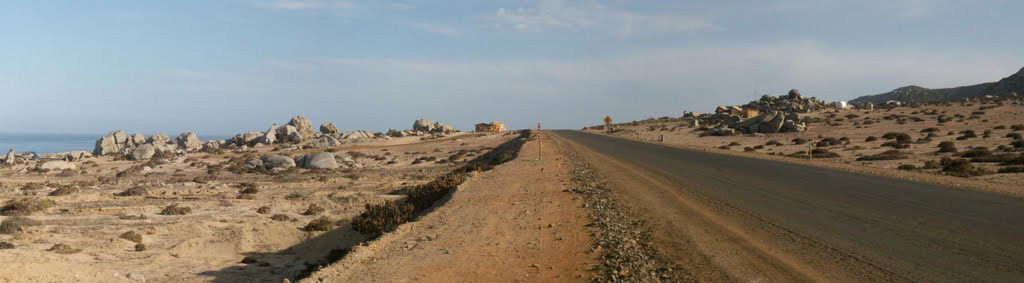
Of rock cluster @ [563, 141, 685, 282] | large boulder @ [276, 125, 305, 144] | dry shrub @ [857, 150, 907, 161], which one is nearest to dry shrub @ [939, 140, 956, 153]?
dry shrub @ [857, 150, 907, 161]

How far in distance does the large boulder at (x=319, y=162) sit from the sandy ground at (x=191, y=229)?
552cm

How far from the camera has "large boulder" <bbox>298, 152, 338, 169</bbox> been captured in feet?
137

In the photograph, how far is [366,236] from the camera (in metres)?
14.1

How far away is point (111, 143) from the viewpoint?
7219cm

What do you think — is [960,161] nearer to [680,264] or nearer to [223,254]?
[680,264]

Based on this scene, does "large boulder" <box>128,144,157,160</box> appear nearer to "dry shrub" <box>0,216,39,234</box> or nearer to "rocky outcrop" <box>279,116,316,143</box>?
"rocky outcrop" <box>279,116,316,143</box>

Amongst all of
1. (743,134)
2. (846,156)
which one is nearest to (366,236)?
(846,156)

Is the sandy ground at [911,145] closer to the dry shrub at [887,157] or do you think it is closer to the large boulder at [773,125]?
the dry shrub at [887,157]

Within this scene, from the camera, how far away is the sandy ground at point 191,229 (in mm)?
12820

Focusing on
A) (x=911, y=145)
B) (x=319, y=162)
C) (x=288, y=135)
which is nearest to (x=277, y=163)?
(x=319, y=162)

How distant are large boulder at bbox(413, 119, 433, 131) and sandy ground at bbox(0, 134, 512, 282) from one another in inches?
2482

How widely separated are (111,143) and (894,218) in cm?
8178

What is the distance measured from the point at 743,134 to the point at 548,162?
134 ft

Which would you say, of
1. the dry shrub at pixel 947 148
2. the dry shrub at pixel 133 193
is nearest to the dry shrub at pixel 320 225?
the dry shrub at pixel 133 193
